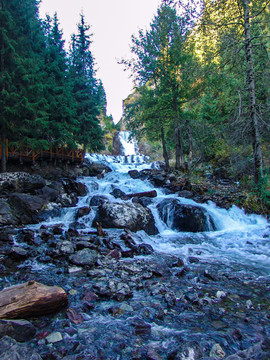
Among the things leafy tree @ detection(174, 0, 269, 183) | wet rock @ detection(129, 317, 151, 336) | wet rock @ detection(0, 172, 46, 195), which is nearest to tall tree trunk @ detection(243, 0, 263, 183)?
leafy tree @ detection(174, 0, 269, 183)

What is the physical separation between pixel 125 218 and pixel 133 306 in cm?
533

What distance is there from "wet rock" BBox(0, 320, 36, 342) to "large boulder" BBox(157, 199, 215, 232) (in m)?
7.73

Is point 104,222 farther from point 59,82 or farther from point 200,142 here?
point 59,82

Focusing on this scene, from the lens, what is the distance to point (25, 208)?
32.1ft

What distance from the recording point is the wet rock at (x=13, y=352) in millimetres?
1972

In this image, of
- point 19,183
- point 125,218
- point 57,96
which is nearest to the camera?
point 125,218

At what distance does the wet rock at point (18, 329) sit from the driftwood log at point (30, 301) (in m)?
0.18

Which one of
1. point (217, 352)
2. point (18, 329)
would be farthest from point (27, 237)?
point (217, 352)

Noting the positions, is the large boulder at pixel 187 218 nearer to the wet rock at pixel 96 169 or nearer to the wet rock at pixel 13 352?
the wet rock at pixel 13 352

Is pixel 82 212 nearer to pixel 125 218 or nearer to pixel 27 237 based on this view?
pixel 125 218

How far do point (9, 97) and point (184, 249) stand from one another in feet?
45.5

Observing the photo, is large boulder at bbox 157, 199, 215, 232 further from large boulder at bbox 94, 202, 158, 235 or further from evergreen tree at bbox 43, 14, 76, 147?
evergreen tree at bbox 43, 14, 76, 147

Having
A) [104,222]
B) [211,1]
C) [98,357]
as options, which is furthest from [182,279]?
[211,1]

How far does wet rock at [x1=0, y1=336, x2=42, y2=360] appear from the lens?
1972 mm
